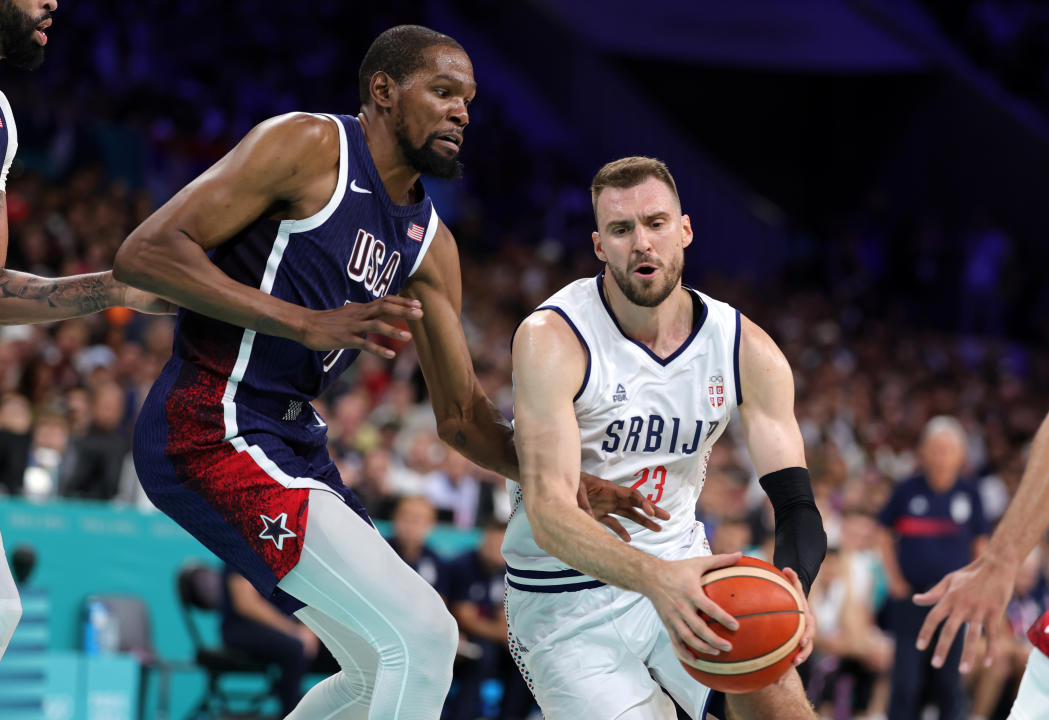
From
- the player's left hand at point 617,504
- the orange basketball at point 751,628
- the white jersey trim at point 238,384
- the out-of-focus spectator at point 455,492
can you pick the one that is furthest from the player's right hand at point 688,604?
the out-of-focus spectator at point 455,492

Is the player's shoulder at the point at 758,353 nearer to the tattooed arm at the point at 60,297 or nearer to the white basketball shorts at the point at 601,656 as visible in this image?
the white basketball shorts at the point at 601,656

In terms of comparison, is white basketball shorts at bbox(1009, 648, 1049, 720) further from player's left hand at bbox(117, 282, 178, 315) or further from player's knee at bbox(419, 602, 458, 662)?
player's left hand at bbox(117, 282, 178, 315)

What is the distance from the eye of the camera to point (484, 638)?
32.6 feet

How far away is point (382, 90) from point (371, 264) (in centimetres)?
58

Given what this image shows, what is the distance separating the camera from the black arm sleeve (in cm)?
418

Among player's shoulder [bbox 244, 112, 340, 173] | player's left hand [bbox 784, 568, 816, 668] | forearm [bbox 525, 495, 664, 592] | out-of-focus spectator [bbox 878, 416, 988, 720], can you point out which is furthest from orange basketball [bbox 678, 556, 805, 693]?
out-of-focus spectator [bbox 878, 416, 988, 720]

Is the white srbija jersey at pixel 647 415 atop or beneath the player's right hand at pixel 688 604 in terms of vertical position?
atop

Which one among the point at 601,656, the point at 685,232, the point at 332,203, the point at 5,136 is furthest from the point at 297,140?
the point at 601,656

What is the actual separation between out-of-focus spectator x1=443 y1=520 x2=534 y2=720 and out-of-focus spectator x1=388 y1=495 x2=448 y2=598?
0.10m

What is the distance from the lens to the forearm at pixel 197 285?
3.84 metres

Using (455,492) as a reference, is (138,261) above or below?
above

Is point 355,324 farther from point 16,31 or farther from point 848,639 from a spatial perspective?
point 848,639

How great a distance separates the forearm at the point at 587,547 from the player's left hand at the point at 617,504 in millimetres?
221

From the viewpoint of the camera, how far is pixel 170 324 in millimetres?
12453
